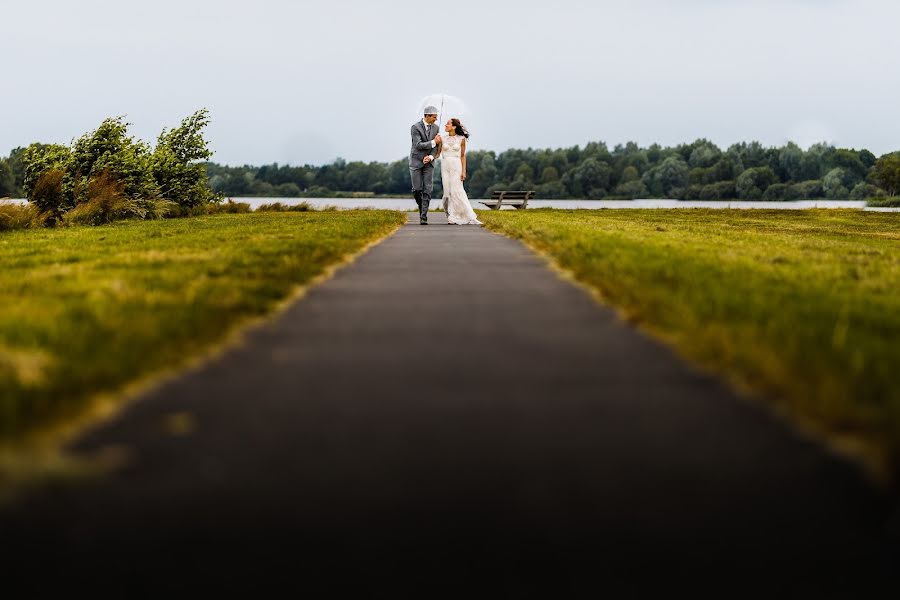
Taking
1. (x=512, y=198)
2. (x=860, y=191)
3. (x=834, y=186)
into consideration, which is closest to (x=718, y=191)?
(x=834, y=186)

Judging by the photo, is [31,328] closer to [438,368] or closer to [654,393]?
[438,368]

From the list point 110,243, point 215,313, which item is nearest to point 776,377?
point 215,313

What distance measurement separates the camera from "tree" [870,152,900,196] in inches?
3856

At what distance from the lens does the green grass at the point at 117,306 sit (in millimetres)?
5199

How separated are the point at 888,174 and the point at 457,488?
4205 inches

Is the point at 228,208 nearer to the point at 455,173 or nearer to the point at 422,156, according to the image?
the point at 455,173

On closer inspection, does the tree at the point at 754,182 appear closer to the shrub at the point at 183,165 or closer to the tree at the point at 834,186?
the tree at the point at 834,186

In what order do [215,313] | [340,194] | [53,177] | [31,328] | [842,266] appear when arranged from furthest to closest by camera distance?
[340,194] → [53,177] → [842,266] → [215,313] → [31,328]

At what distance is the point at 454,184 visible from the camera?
24.4m

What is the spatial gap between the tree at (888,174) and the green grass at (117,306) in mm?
95304

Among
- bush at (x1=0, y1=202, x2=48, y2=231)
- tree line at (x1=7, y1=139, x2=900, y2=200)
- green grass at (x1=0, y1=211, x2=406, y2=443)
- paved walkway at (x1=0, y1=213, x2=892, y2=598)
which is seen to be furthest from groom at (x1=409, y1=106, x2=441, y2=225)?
tree line at (x1=7, y1=139, x2=900, y2=200)

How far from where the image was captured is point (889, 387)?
16.8 feet

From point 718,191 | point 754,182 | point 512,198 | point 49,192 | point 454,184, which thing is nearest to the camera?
point 454,184

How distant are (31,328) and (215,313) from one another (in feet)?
4.58
